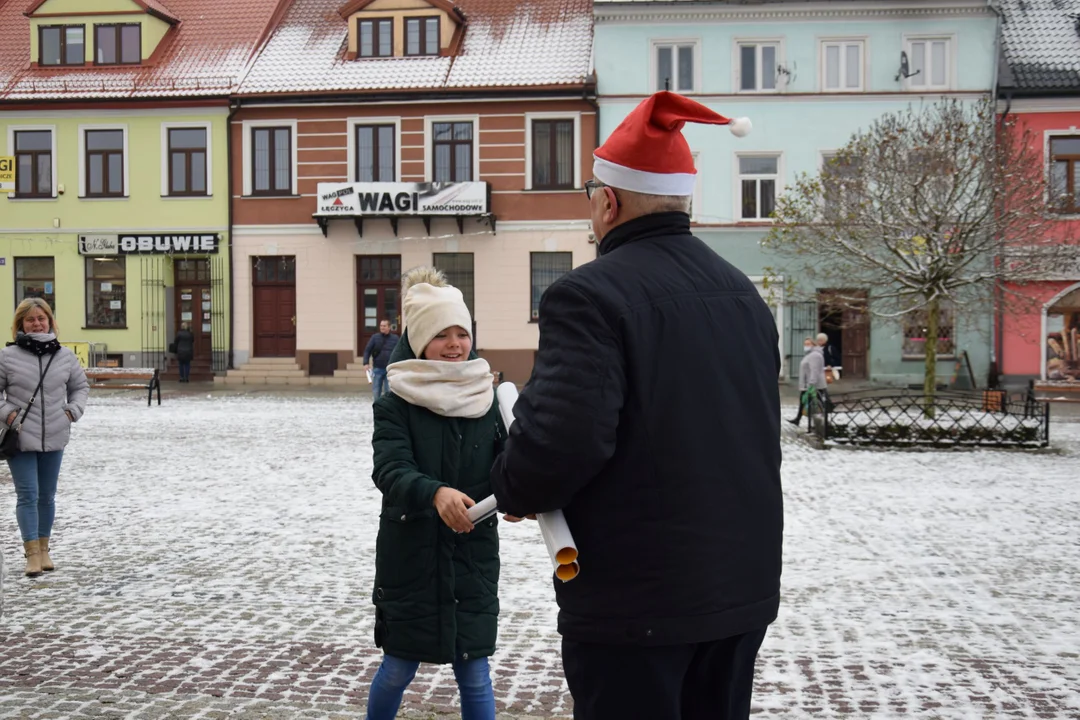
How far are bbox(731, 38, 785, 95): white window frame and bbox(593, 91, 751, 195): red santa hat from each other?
95.1ft

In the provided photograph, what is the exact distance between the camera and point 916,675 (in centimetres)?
542

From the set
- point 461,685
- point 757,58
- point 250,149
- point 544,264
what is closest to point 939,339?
point 757,58

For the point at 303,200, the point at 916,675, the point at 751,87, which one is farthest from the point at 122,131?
the point at 916,675

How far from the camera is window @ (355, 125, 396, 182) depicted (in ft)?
105

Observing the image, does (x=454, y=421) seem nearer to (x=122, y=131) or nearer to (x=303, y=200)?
(x=303, y=200)

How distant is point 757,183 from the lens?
30875mm

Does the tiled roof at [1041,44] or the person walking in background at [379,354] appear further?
the tiled roof at [1041,44]

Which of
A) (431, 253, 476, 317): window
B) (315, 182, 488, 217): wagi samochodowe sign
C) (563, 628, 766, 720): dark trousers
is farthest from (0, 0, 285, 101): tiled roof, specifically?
(563, 628, 766, 720): dark trousers

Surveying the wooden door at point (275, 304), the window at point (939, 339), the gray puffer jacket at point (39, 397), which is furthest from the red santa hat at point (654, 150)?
the wooden door at point (275, 304)

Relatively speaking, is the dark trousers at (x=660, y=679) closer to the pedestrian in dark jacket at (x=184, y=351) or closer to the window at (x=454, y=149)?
the window at (x=454, y=149)

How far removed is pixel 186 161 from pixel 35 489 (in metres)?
26.4

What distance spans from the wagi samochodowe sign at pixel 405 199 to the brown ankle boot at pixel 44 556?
78.0 ft

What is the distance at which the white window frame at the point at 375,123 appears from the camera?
31750 mm

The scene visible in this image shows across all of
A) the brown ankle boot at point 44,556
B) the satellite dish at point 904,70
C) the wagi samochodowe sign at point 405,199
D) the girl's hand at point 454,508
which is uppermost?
the satellite dish at point 904,70
